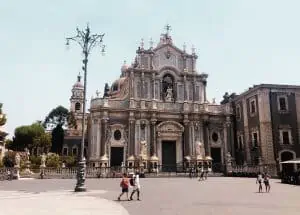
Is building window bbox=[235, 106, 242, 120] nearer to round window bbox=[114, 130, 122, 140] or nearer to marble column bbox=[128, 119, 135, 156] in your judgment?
marble column bbox=[128, 119, 135, 156]


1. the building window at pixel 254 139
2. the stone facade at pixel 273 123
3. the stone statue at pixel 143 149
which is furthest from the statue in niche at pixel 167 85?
the building window at pixel 254 139

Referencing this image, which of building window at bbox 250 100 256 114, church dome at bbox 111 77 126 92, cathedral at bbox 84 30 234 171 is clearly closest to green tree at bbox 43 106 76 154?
church dome at bbox 111 77 126 92

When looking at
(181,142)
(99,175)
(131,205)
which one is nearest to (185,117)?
(181,142)

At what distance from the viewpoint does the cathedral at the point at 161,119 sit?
37188mm

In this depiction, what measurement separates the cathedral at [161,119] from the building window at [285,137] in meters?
5.98

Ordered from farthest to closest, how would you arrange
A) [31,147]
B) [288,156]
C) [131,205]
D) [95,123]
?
1. [31,147]
2. [95,123]
3. [288,156]
4. [131,205]

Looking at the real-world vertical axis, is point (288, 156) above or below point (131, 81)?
below

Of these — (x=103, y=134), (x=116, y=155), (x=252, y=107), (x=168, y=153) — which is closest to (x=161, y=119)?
(x=168, y=153)

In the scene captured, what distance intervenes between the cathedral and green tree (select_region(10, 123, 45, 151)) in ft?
96.1

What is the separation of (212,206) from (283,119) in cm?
2762

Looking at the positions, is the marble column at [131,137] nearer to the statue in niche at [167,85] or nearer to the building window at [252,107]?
the statue in niche at [167,85]

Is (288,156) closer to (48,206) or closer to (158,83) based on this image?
(158,83)

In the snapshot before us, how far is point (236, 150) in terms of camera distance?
4125 centimetres

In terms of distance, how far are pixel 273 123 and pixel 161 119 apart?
12929 millimetres
